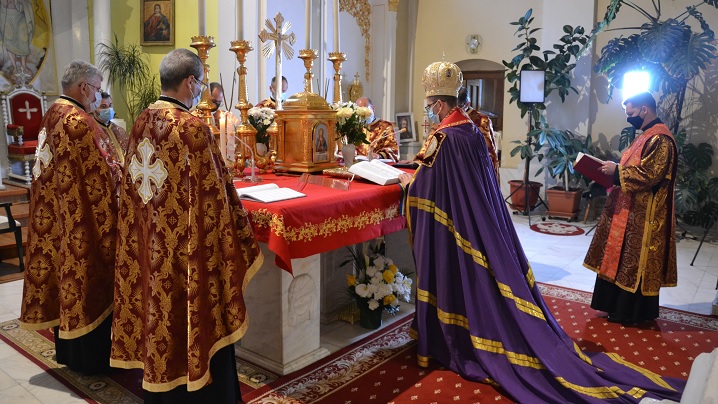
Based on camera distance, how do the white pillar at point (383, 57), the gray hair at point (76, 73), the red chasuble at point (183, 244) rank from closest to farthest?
the red chasuble at point (183, 244)
the gray hair at point (76, 73)
the white pillar at point (383, 57)

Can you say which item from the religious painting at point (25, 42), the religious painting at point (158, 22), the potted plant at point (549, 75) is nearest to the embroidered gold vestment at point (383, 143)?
the potted plant at point (549, 75)

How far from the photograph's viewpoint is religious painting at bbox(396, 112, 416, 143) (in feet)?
42.4

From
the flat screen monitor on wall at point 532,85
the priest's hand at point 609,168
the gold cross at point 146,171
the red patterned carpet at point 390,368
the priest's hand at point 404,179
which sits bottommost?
the red patterned carpet at point 390,368

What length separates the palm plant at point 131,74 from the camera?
981 cm

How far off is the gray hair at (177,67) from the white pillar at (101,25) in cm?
739

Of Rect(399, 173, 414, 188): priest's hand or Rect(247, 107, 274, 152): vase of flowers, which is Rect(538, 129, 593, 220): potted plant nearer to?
Rect(399, 173, 414, 188): priest's hand

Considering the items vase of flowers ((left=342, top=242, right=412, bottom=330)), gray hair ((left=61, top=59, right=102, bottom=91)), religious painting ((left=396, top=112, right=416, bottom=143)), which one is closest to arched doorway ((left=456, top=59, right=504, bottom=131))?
religious painting ((left=396, top=112, right=416, bottom=143))

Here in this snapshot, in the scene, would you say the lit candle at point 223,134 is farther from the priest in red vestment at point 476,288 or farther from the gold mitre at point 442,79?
the gold mitre at point 442,79

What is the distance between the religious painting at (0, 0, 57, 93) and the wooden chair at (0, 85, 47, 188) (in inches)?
9.2

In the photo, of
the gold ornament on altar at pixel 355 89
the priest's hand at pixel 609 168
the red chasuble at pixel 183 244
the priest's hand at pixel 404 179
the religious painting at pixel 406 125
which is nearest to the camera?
the red chasuble at pixel 183 244

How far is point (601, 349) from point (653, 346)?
17.6 inches

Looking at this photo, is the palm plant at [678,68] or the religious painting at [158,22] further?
the religious painting at [158,22]

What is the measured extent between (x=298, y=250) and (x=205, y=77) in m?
1.63

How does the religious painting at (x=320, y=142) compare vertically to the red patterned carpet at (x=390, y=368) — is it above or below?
above
